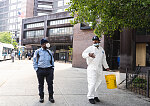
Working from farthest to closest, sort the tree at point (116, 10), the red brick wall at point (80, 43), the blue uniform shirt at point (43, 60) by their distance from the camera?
the red brick wall at point (80, 43)
the tree at point (116, 10)
the blue uniform shirt at point (43, 60)

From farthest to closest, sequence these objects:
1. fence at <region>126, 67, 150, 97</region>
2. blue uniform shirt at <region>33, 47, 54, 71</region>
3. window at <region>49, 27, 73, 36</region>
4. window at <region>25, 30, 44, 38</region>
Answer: window at <region>25, 30, 44, 38</region>
window at <region>49, 27, 73, 36</region>
fence at <region>126, 67, 150, 97</region>
blue uniform shirt at <region>33, 47, 54, 71</region>

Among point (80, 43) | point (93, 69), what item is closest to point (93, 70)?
point (93, 69)

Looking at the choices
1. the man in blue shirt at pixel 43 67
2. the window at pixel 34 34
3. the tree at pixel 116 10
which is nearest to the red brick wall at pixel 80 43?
the tree at pixel 116 10

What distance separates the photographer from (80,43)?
18781 millimetres

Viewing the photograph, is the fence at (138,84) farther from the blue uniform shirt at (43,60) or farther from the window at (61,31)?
the window at (61,31)

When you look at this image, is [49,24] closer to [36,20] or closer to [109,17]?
[36,20]

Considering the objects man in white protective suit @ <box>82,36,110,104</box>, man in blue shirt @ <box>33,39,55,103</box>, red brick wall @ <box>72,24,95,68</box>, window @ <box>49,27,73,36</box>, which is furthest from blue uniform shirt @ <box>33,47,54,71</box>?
window @ <box>49,27,73,36</box>

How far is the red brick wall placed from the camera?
18.0m

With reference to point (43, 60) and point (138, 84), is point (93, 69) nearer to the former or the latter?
point (43, 60)

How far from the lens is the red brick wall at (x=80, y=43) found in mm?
17964

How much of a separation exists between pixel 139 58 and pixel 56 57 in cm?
3136

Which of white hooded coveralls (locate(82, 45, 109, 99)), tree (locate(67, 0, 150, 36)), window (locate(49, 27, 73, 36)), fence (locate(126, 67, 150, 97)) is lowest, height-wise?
fence (locate(126, 67, 150, 97))

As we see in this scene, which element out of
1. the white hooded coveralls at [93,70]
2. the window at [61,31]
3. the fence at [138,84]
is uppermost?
the window at [61,31]

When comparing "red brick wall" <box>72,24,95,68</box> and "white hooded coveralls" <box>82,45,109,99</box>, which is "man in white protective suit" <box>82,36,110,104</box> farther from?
"red brick wall" <box>72,24,95,68</box>
